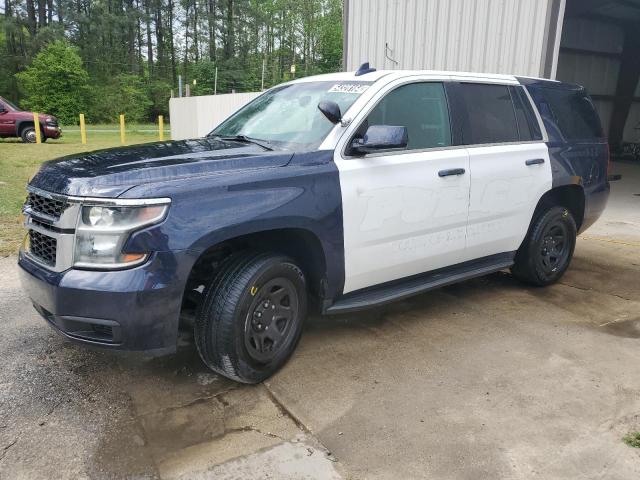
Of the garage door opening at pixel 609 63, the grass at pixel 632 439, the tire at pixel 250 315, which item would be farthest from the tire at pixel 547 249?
the garage door opening at pixel 609 63

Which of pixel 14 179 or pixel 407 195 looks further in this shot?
pixel 14 179

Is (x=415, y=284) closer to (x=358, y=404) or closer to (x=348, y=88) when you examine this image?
(x=358, y=404)

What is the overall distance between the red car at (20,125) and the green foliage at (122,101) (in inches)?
846

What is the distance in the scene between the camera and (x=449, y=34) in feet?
34.1

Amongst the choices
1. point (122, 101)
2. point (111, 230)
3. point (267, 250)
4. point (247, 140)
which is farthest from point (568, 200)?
point (122, 101)

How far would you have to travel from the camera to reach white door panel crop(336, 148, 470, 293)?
3.56 metres

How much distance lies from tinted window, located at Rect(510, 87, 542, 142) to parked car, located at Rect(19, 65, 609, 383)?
0.04ft

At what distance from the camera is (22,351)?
3.81 meters

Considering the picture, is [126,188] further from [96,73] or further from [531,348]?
[96,73]

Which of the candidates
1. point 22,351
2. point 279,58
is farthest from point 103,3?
point 22,351

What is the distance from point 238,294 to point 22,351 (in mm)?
1776

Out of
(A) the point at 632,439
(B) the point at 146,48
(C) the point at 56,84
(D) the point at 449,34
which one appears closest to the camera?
(A) the point at 632,439

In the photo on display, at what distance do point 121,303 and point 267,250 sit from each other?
3.05 feet

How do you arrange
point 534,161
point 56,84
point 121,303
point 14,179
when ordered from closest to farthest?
point 121,303 < point 534,161 < point 14,179 < point 56,84
